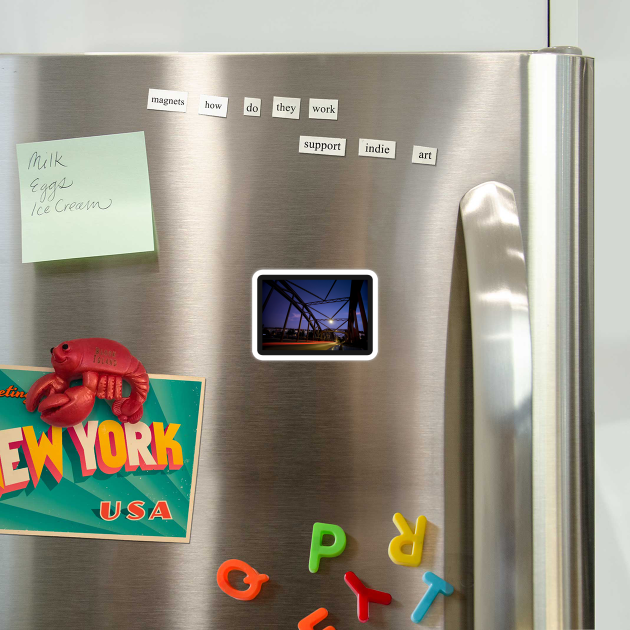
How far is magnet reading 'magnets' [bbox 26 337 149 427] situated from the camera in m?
0.49

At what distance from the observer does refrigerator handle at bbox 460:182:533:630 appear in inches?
17.7

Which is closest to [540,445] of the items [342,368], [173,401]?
[342,368]

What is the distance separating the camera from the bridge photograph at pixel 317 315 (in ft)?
1.68

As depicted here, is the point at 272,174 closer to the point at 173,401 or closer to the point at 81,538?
the point at 173,401

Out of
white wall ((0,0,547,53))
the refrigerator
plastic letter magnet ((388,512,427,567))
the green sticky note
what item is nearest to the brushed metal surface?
the refrigerator

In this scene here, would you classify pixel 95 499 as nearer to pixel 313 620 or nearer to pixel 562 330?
pixel 313 620

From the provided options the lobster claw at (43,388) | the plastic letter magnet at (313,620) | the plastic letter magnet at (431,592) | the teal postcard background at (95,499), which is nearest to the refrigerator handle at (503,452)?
the plastic letter magnet at (431,592)

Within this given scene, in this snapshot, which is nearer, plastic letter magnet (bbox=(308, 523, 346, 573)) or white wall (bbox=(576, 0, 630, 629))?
plastic letter magnet (bbox=(308, 523, 346, 573))

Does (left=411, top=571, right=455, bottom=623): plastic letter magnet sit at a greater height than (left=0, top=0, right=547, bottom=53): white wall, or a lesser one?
lesser

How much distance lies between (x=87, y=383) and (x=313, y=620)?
333mm

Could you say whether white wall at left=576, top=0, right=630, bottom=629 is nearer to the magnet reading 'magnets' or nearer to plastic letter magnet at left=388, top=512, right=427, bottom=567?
plastic letter magnet at left=388, top=512, right=427, bottom=567

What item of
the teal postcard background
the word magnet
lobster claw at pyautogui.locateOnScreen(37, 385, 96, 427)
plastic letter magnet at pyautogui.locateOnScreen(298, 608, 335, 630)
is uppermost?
lobster claw at pyautogui.locateOnScreen(37, 385, 96, 427)

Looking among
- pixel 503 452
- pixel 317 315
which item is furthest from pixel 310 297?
pixel 503 452

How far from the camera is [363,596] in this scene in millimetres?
490
